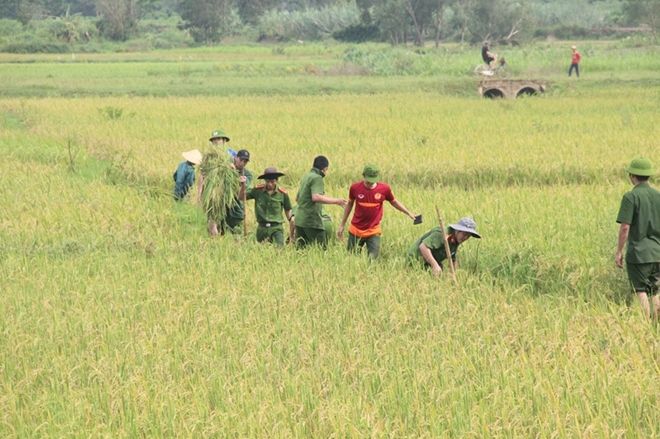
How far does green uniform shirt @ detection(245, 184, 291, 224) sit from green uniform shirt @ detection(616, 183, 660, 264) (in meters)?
3.58

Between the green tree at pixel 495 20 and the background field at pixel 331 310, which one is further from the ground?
the green tree at pixel 495 20

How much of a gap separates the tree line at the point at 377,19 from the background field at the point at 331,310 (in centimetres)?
3486

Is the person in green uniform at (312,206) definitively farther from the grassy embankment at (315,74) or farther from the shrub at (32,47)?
the shrub at (32,47)

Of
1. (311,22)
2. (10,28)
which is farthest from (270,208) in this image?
(311,22)

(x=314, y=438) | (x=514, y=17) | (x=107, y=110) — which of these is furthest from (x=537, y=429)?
(x=514, y=17)

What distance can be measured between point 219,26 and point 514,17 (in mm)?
20678

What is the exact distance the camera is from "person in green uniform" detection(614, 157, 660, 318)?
7312 millimetres

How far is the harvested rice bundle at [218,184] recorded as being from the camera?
9875mm

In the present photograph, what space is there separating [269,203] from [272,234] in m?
0.33

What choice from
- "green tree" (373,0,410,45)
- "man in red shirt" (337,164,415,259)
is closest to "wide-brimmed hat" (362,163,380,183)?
"man in red shirt" (337,164,415,259)

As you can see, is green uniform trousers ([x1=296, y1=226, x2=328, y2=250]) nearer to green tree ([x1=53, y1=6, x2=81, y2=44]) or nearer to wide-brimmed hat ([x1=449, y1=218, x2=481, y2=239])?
wide-brimmed hat ([x1=449, y1=218, x2=481, y2=239])

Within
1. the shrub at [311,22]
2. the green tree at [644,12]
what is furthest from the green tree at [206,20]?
the green tree at [644,12]

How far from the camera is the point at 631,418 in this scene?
503cm

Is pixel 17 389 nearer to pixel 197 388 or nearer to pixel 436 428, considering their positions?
pixel 197 388
